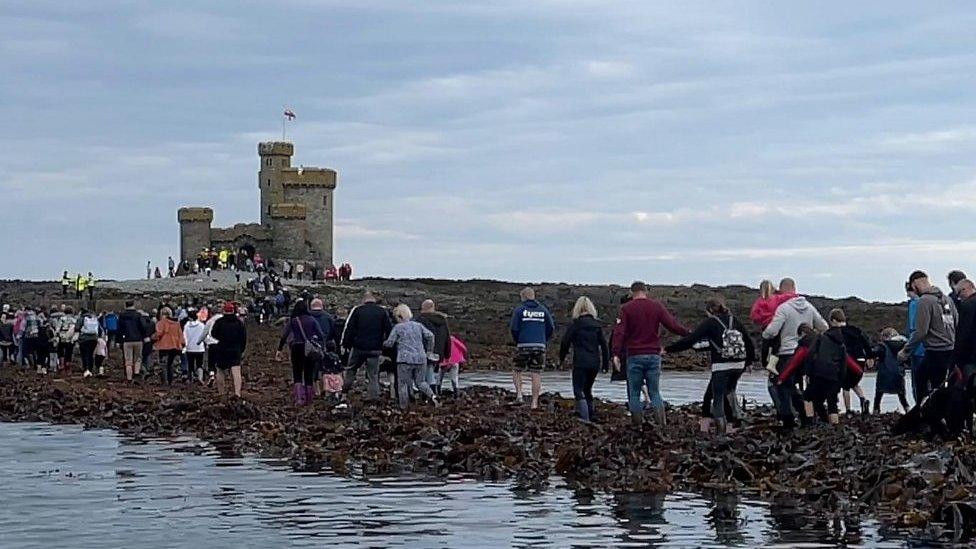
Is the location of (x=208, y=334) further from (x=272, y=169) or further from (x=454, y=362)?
(x=272, y=169)

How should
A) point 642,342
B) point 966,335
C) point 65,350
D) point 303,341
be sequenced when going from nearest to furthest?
point 966,335 → point 642,342 → point 303,341 → point 65,350

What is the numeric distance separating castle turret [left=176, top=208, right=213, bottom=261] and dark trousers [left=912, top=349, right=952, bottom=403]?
85171mm

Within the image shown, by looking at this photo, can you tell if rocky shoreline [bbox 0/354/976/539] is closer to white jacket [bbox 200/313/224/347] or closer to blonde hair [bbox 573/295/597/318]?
blonde hair [bbox 573/295/597/318]

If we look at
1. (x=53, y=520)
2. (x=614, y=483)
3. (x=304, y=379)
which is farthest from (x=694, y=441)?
(x=304, y=379)

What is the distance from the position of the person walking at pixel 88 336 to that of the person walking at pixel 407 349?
42.5ft

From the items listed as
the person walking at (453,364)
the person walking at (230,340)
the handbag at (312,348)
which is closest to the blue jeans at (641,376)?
the handbag at (312,348)

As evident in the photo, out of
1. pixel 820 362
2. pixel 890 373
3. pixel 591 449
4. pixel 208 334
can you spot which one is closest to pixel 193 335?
pixel 208 334

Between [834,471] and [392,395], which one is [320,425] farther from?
[834,471]

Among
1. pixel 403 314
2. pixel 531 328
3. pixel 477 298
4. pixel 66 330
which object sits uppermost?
pixel 477 298

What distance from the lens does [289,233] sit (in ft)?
328

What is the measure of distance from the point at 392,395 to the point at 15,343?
16918 mm

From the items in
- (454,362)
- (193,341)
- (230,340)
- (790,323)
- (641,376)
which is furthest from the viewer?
(193,341)

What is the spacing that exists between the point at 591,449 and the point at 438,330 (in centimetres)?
817

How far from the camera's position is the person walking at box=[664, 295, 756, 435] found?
17.5 meters
